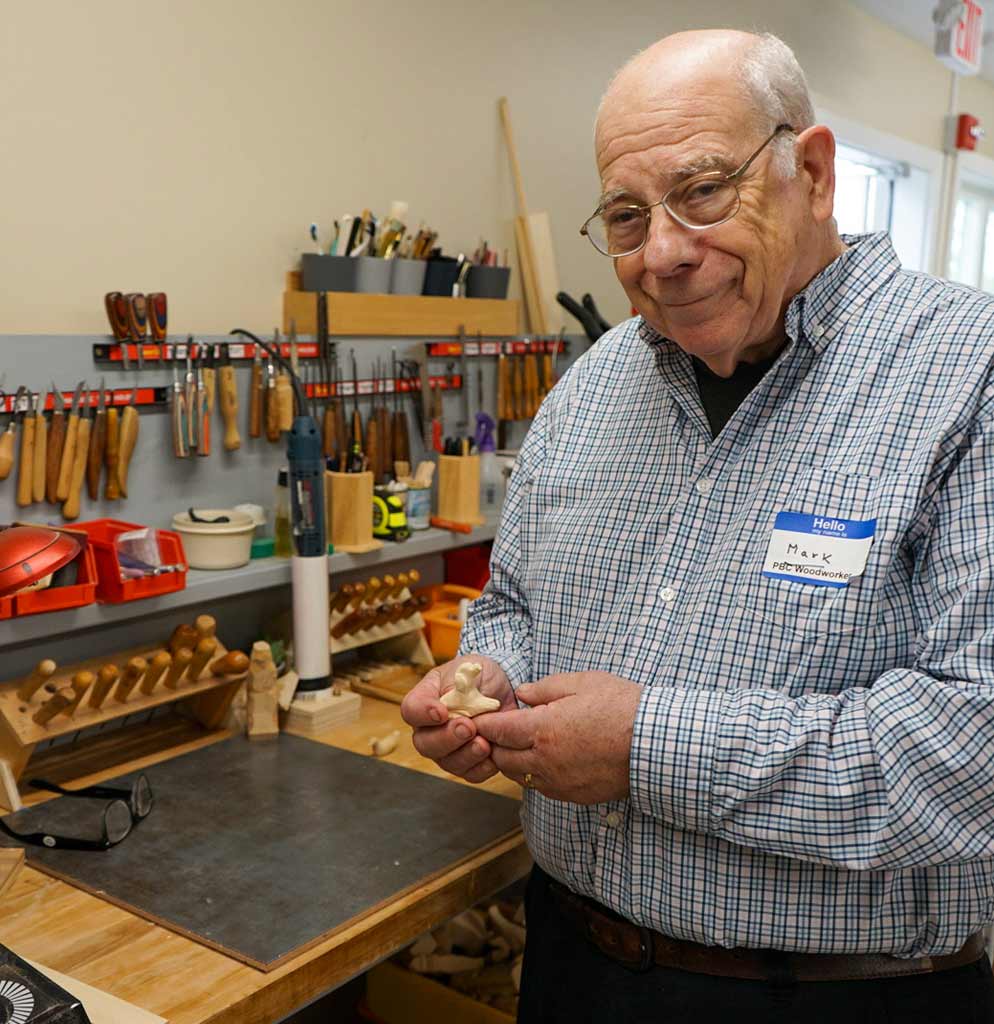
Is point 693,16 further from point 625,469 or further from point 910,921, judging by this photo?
point 910,921

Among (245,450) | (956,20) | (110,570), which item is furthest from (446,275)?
(956,20)

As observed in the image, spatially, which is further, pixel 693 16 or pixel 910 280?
pixel 693 16

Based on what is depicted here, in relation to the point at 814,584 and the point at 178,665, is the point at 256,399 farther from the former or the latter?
the point at 814,584

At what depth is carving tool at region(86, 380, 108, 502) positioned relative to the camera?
1.91m

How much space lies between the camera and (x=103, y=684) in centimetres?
179

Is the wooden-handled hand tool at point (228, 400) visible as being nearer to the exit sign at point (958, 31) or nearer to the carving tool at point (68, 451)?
the carving tool at point (68, 451)

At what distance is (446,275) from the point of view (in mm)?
2596

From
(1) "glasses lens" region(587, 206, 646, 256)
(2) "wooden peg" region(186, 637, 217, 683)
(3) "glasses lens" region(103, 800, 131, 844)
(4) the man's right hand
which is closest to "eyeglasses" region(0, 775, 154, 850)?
(3) "glasses lens" region(103, 800, 131, 844)

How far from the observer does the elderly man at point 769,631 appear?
1.08 m

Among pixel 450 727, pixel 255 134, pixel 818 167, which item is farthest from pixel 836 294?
pixel 255 134

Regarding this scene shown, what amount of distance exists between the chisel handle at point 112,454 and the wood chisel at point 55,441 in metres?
0.08

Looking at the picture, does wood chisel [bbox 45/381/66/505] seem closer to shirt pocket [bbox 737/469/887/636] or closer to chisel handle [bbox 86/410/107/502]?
chisel handle [bbox 86/410/107/502]

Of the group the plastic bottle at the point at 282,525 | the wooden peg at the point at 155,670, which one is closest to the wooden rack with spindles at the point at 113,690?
the wooden peg at the point at 155,670

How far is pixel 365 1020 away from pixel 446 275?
5.73 feet
